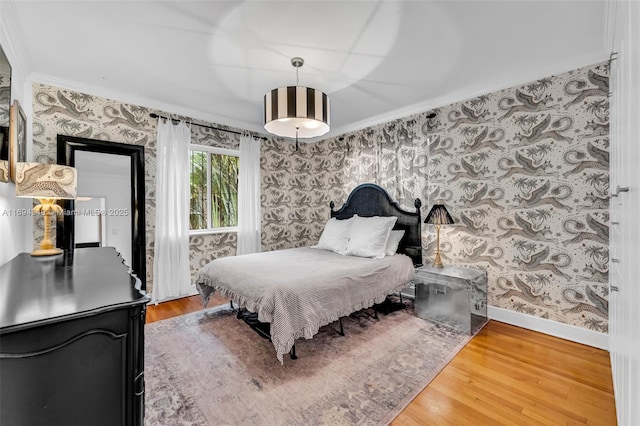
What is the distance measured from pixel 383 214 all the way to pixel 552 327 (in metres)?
2.10

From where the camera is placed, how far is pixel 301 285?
87.5 inches

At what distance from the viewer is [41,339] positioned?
2.74 feet

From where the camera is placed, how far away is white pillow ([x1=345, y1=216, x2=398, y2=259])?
3283 mm

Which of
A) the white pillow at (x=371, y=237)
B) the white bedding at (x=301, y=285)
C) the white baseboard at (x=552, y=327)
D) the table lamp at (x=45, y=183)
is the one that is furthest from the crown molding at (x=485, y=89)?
the table lamp at (x=45, y=183)

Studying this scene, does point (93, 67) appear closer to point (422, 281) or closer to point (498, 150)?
point (422, 281)

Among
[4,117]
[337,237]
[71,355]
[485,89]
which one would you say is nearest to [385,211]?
[337,237]

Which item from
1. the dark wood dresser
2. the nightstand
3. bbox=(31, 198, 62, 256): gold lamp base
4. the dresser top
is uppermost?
bbox=(31, 198, 62, 256): gold lamp base

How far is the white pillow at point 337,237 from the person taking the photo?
3.63 meters

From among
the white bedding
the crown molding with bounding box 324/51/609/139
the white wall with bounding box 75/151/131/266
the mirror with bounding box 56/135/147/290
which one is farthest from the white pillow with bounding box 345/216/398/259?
the white wall with bounding box 75/151/131/266

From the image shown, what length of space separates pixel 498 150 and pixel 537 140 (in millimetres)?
330

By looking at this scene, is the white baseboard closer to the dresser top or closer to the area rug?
the area rug

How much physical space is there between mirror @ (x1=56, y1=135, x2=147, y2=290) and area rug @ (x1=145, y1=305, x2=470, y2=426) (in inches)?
42.4

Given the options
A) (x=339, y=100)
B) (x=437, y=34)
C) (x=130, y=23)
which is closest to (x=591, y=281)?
(x=437, y=34)

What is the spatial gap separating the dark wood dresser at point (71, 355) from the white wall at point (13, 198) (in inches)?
45.2
